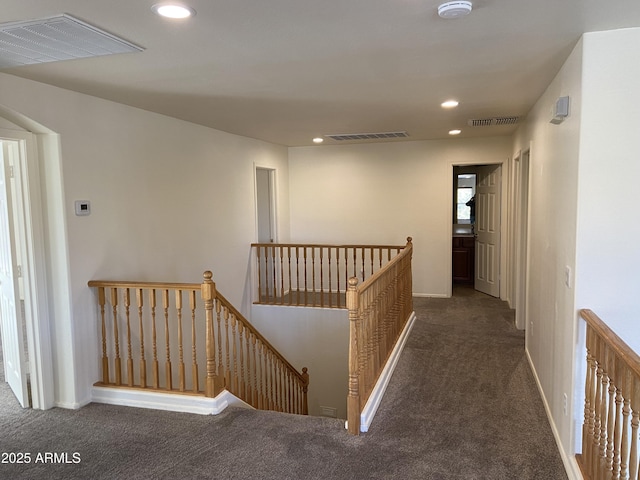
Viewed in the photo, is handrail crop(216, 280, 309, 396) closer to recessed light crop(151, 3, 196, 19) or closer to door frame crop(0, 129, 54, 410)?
door frame crop(0, 129, 54, 410)

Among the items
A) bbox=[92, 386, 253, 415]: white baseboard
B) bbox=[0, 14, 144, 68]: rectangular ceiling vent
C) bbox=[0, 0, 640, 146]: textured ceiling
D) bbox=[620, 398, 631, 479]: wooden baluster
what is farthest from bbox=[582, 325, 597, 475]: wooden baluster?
bbox=[0, 14, 144, 68]: rectangular ceiling vent

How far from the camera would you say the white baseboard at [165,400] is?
3238mm

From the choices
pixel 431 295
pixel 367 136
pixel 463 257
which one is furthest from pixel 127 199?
pixel 463 257

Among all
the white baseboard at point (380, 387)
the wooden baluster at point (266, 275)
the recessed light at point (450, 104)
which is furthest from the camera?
the wooden baluster at point (266, 275)

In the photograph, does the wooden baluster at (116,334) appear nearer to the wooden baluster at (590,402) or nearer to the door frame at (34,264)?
the door frame at (34,264)

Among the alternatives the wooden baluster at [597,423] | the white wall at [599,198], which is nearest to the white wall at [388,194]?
the white wall at [599,198]

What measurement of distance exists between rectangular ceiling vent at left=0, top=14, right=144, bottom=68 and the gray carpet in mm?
2330

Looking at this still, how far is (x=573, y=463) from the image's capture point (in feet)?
7.93

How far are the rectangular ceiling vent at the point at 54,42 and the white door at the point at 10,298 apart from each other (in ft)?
3.49

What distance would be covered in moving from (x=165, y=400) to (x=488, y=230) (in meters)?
5.31

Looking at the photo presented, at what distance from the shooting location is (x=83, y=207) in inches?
135

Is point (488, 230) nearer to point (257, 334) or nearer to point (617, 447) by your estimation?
point (257, 334)

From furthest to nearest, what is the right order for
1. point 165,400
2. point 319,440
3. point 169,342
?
point 169,342, point 165,400, point 319,440

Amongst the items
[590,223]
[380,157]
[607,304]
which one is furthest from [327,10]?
[380,157]
